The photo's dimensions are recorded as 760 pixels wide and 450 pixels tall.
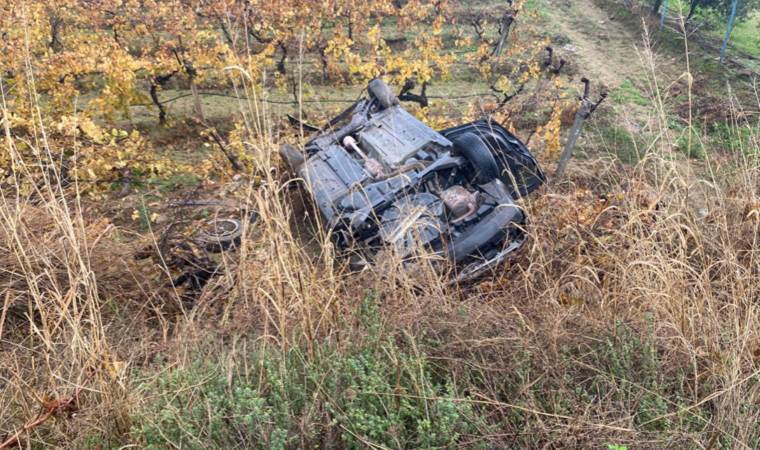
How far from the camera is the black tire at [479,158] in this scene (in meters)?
4.30

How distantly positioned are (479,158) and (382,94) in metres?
1.68

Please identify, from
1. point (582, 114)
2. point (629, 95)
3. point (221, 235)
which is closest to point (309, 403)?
point (221, 235)

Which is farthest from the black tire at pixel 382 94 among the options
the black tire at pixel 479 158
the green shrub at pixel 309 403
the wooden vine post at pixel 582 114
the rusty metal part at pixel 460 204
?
the green shrub at pixel 309 403

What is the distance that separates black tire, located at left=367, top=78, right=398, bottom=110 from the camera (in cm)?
552

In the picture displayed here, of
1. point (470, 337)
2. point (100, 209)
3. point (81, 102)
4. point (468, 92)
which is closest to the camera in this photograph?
point (470, 337)

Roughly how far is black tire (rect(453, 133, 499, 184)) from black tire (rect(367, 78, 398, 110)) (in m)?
1.37

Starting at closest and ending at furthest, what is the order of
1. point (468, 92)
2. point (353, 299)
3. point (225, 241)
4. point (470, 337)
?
point (470, 337)
point (353, 299)
point (225, 241)
point (468, 92)

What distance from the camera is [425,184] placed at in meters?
4.48

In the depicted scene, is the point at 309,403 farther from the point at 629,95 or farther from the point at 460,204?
the point at 629,95

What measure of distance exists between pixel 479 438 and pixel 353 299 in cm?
103

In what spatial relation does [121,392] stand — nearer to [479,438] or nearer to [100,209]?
[479,438]

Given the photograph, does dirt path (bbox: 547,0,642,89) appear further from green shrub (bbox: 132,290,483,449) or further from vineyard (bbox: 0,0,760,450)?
green shrub (bbox: 132,290,483,449)

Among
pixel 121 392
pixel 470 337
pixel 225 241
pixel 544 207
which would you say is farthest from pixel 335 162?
pixel 121 392

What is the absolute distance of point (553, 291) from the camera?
2951 mm
